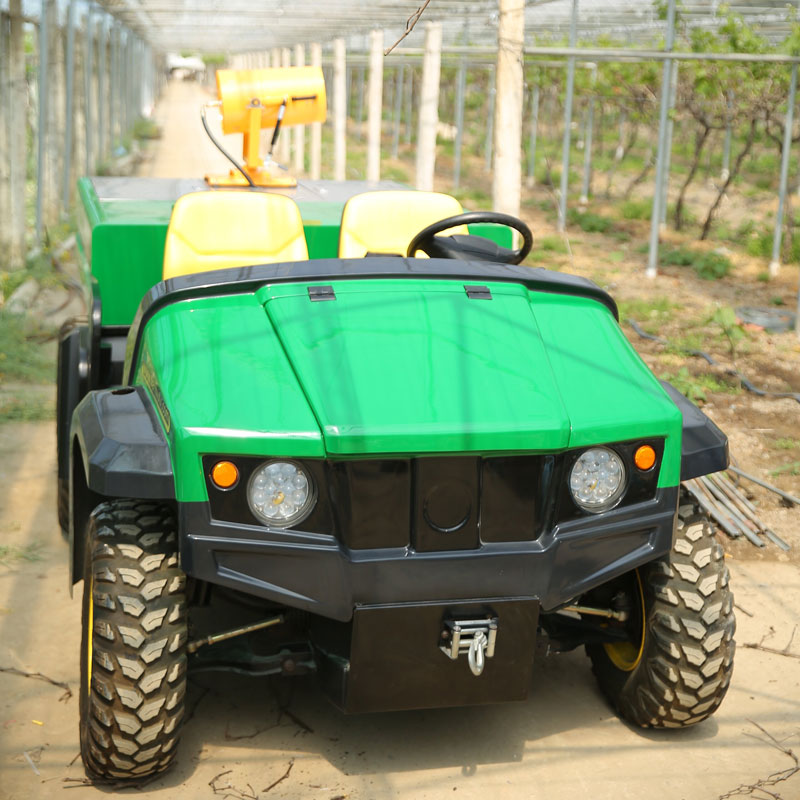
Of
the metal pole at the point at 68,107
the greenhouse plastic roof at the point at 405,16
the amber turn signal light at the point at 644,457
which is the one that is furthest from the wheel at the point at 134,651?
the metal pole at the point at 68,107

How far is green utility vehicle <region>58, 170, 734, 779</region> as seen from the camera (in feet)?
8.43

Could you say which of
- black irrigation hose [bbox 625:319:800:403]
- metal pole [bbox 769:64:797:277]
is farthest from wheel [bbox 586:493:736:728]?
metal pole [bbox 769:64:797:277]

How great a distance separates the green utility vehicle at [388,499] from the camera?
2568 mm

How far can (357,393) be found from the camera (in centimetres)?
264

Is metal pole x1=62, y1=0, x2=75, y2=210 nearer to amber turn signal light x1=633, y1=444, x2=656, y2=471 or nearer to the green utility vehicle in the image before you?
the green utility vehicle

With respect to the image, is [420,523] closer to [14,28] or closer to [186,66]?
[14,28]

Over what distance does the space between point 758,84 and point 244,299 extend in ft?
35.1

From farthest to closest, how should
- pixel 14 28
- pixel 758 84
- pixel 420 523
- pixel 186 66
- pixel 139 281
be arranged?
1. pixel 186 66
2. pixel 758 84
3. pixel 14 28
4. pixel 139 281
5. pixel 420 523

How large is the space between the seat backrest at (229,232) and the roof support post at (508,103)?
135 inches

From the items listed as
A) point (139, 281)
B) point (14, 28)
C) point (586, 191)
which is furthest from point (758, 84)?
point (139, 281)

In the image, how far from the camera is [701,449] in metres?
2.88

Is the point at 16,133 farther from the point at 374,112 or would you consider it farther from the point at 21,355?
the point at 374,112

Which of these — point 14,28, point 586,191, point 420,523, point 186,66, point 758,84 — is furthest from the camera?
point 186,66

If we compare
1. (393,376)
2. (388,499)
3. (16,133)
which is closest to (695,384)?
(393,376)
